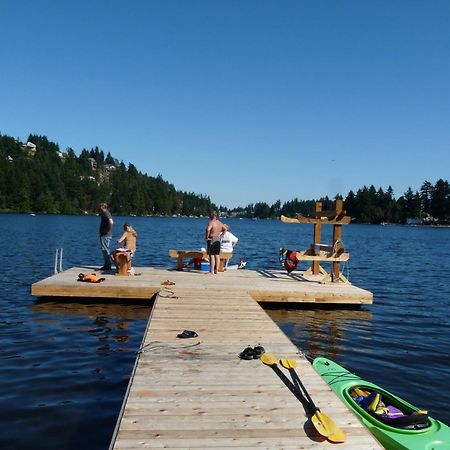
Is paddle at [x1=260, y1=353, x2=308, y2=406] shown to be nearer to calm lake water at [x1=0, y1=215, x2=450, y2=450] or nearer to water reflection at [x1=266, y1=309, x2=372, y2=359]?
calm lake water at [x1=0, y1=215, x2=450, y2=450]

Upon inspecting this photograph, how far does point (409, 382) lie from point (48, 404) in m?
6.65

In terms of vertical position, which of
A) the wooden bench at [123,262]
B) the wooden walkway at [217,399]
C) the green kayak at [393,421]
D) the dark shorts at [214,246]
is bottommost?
the green kayak at [393,421]

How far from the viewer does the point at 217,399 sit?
569 cm

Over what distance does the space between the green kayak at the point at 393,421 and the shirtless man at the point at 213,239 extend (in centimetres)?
908

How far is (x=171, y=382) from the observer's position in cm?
619

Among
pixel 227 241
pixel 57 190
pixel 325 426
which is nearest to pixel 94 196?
pixel 57 190

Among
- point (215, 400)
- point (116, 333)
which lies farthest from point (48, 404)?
point (116, 333)

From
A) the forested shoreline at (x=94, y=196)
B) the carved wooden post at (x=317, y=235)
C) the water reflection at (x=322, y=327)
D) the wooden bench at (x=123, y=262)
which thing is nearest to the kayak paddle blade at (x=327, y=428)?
the water reflection at (x=322, y=327)

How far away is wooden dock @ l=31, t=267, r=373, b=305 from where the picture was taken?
1336 centimetres

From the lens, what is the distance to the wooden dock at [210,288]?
→ 13.4 metres

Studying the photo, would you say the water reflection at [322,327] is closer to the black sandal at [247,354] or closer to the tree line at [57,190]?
the black sandal at [247,354]

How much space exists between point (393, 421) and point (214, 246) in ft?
35.0

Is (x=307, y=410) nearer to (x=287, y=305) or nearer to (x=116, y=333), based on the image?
(x=116, y=333)

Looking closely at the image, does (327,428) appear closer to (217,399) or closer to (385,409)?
(217,399)
